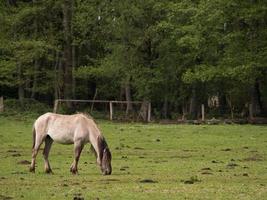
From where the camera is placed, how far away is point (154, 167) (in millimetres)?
22031

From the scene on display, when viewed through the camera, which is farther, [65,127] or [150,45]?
[150,45]

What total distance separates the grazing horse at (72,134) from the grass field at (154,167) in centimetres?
62

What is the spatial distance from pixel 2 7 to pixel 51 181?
43859mm

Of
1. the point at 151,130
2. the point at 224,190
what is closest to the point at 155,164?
the point at 224,190

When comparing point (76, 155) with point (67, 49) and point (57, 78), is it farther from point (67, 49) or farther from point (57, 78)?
point (57, 78)

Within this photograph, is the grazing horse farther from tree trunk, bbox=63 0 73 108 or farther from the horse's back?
tree trunk, bbox=63 0 73 108

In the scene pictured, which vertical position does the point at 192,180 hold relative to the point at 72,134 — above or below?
below

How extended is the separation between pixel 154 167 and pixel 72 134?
3286mm

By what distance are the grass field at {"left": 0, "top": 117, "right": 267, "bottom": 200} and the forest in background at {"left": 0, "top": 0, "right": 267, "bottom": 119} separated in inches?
438

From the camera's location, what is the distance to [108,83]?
6781 cm

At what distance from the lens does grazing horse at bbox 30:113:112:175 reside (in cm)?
1959

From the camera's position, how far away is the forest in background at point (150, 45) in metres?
49.1

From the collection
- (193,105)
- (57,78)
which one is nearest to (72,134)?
(193,105)

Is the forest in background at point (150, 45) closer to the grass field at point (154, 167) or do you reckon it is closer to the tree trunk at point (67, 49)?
the tree trunk at point (67, 49)
